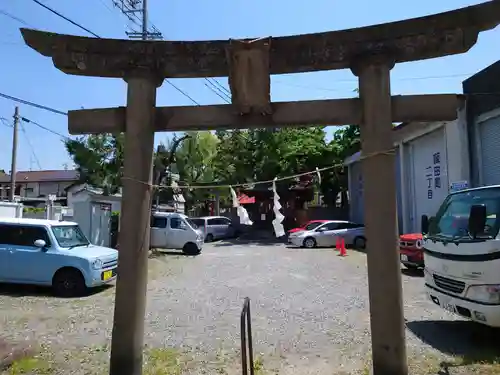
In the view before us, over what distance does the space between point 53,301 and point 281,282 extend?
5740 mm

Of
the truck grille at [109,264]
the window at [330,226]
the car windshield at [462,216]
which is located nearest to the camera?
the car windshield at [462,216]

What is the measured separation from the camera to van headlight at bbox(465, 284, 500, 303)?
17.8 feet

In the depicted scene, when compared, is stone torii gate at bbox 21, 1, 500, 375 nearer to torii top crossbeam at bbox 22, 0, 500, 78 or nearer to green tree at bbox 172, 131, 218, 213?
torii top crossbeam at bbox 22, 0, 500, 78

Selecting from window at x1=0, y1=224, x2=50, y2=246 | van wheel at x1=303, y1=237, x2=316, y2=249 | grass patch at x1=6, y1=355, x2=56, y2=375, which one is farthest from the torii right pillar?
van wheel at x1=303, y1=237, x2=316, y2=249

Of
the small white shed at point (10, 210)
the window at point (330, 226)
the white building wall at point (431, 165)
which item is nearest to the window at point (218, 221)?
the window at point (330, 226)

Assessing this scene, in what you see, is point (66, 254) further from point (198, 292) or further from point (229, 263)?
point (229, 263)

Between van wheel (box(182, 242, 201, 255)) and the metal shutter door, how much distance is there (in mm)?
12227

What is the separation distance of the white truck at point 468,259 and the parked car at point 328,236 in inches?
627

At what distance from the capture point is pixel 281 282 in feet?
39.5

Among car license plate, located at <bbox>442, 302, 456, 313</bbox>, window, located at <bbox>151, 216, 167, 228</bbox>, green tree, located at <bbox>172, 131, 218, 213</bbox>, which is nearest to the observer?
car license plate, located at <bbox>442, 302, 456, 313</bbox>

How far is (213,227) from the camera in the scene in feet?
95.5

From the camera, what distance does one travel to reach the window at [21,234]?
10430 millimetres

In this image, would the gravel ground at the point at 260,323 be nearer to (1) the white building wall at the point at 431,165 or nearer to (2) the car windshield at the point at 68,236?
(2) the car windshield at the point at 68,236

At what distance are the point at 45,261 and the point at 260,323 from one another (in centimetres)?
568
